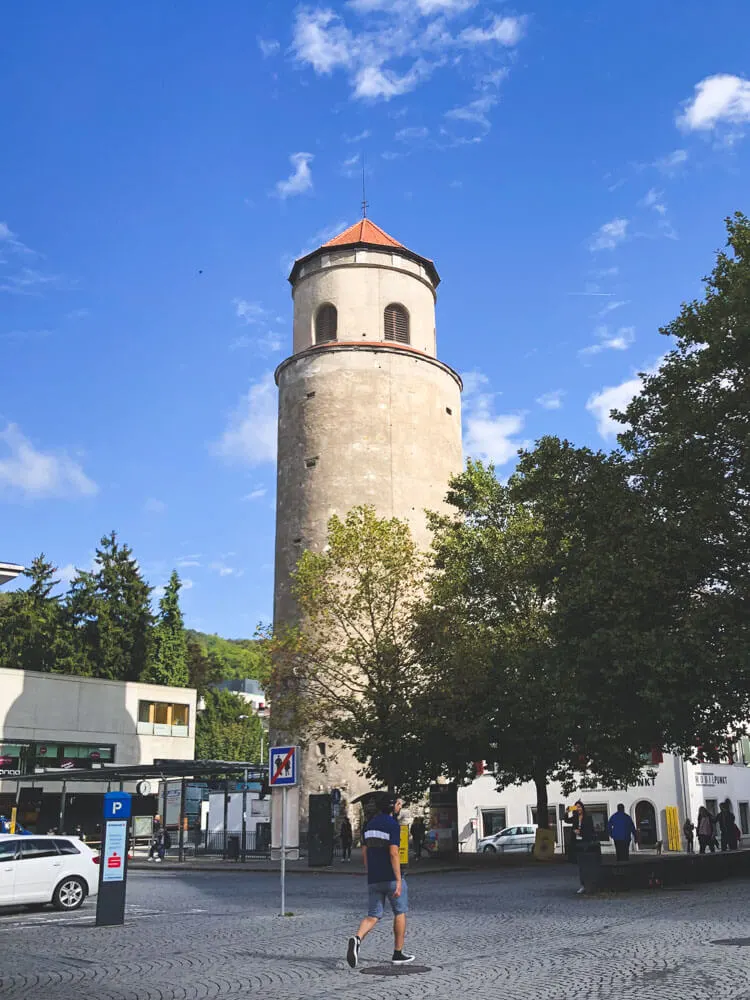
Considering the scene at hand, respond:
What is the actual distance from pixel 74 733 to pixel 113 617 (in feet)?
46.9

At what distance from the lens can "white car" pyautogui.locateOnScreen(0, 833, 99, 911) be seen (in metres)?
17.7

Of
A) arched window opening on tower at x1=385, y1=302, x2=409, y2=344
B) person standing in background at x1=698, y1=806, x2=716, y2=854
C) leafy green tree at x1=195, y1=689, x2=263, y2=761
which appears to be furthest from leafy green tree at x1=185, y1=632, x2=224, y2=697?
person standing in background at x1=698, y1=806, x2=716, y2=854

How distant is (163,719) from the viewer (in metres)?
56.1

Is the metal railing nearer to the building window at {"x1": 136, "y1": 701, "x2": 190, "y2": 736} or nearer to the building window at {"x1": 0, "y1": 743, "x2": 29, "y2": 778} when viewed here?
the building window at {"x1": 0, "y1": 743, "x2": 29, "y2": 778}

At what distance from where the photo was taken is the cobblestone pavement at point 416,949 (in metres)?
8.91

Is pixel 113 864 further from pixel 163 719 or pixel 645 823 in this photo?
pixel 163 719

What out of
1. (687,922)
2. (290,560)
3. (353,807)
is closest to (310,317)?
(290,560)

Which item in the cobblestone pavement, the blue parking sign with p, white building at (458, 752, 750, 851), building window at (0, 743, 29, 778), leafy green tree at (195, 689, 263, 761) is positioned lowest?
the cobblestone pavement

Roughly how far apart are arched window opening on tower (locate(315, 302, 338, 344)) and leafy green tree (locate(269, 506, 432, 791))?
17.3 m

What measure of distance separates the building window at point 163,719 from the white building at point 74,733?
5 centimetres

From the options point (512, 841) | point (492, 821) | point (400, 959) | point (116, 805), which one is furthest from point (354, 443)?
point (400, 959)

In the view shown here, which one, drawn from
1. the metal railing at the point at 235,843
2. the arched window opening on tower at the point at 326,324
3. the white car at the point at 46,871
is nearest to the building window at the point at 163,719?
the metal railing at the point at 235,843

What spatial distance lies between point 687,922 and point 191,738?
47.6 m

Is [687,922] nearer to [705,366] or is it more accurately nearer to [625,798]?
[705,366]
